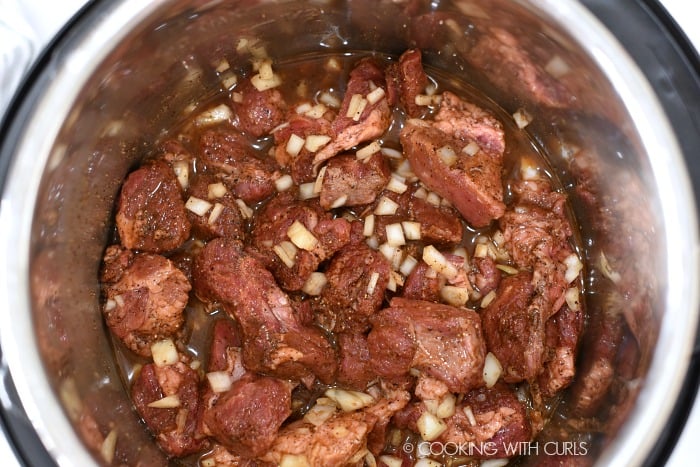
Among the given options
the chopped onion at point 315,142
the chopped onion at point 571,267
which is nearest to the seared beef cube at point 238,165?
the chopped onion at point 315,142

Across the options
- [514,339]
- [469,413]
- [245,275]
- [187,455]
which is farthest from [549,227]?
[187,455]

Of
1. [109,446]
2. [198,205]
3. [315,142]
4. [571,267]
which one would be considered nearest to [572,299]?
[571,267]

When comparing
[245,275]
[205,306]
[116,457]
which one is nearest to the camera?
[116,457]

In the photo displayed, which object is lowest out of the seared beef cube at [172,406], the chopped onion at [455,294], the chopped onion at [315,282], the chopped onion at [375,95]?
the seared beef cube at [172,406]

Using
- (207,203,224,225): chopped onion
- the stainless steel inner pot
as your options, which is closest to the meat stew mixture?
(207,203,224,225): chopped onion

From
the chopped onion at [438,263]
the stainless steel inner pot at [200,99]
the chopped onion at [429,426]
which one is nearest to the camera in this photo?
the stainless steel inner pot at [200,99]

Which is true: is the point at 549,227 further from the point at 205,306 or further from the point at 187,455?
the point at 187,455

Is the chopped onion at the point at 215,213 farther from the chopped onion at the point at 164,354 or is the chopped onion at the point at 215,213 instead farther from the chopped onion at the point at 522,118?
the chopped onion at the point at 522,118
